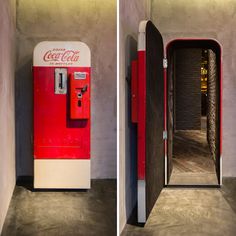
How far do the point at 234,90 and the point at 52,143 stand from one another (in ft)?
7.61

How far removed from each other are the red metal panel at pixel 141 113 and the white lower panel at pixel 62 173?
0.90m

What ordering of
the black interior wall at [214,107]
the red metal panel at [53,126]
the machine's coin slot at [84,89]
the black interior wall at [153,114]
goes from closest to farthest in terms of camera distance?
the black interior wall at [153,114] < the machine's coin slot at [84,89] < the red metal panel at [53,126] < the black interior wall at [214,107]

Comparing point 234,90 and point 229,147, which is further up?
point 234,90

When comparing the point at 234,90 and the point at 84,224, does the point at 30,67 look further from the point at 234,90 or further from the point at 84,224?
the point at 234,90

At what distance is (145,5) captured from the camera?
4035 mm

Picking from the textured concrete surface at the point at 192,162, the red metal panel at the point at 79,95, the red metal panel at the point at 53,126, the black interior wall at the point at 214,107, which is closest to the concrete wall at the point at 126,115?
the red metal panel at the point at 79,95

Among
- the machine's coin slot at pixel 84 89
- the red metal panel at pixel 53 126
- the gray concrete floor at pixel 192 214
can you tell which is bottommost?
the gray concrete floor at pixel 192 214

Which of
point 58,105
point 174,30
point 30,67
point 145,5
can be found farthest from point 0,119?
point 174,30

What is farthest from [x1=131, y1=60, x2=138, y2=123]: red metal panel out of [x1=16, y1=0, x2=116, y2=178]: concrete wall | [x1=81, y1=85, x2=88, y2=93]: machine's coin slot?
[x1=16, y1=0, x2=116, y2=178]: concrete wall

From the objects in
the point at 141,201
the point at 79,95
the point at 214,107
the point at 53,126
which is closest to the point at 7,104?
the point at 53,126

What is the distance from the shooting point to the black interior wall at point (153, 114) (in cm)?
304

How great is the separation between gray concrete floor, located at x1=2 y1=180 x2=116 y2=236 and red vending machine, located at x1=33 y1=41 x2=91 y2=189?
0.20 m

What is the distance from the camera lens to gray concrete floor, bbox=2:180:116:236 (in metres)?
2.74

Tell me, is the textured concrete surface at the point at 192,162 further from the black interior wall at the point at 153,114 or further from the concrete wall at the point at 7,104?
the concrete wall at the point at 7,104
